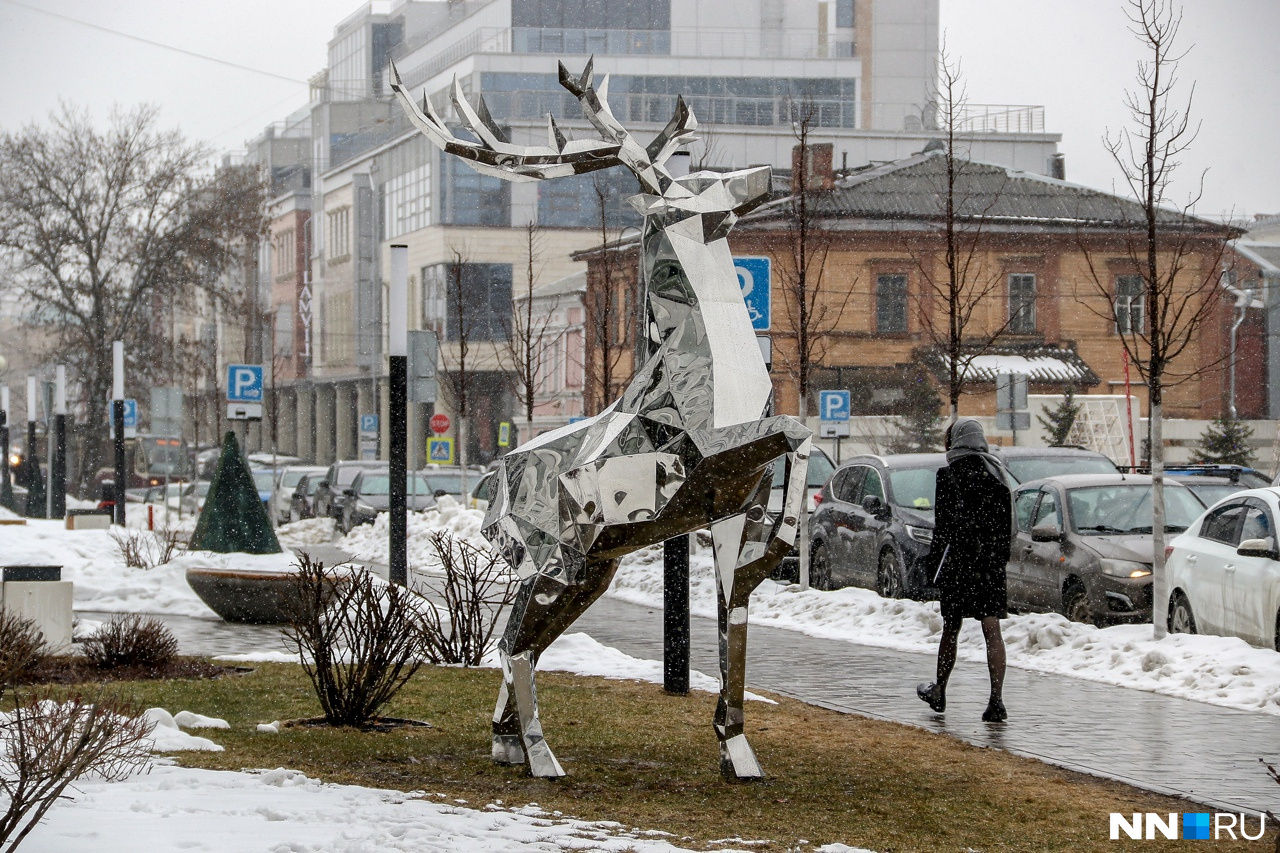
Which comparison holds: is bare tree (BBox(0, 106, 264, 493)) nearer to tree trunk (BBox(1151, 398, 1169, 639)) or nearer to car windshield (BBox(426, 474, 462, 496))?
car windshield (BBox(426, 474, 462, 496))

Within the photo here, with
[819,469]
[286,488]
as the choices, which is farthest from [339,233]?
[819,469]

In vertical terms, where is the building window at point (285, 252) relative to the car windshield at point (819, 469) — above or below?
above

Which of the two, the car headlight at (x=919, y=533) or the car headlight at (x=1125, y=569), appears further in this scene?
the car headlight at (x=919, y=533)

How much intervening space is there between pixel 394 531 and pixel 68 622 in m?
3.17

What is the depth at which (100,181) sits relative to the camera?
1829 inches

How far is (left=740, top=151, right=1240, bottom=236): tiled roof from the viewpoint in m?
48.2

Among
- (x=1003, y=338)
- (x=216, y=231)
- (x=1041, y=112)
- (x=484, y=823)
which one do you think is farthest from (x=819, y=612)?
(x=1041, y=112)

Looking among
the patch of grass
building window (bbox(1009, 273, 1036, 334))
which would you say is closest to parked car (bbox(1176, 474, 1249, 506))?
the patch of grass

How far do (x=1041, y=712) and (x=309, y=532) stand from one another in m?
26.9

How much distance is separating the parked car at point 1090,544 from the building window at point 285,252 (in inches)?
2957

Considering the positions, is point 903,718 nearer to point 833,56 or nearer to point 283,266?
point 833,56

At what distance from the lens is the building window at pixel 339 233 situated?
78.1 metres

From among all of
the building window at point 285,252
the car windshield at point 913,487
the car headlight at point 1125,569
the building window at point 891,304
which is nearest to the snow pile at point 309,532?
the car windshield at point 913,487

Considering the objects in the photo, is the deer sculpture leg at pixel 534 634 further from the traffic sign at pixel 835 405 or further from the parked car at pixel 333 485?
the parked car at pixel 333 485
